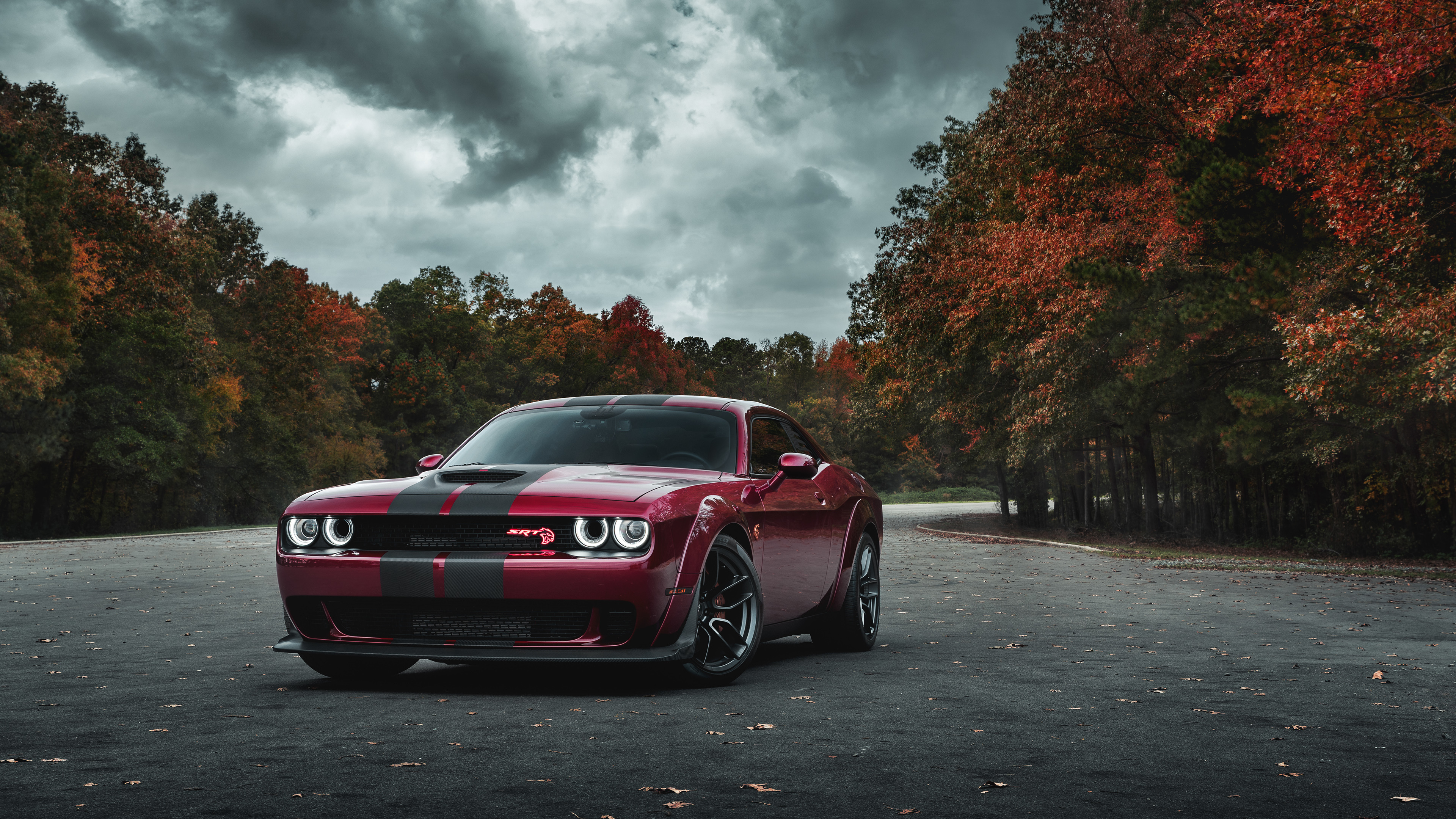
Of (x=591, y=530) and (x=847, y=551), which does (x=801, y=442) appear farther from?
(x=591, y=530)

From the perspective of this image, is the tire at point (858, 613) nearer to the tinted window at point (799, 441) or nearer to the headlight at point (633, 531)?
the tinted window at point (799, 441)

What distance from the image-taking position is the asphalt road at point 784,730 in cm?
377

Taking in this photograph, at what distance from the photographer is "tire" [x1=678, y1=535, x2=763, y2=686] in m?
6.14

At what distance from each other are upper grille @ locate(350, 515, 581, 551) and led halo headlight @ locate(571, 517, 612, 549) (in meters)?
0.03

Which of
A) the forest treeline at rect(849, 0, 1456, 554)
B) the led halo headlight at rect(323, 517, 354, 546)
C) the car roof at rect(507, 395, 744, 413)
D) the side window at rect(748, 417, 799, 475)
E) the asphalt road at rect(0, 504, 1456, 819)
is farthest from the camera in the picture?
the forest treeline at rect(849, 0, 1456, 554)

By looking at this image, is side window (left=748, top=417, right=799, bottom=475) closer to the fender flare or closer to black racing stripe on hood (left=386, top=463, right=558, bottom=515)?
the fender flare

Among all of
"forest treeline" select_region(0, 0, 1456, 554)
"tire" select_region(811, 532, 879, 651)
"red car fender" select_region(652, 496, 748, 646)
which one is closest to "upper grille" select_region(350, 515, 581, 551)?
"red car fender" select_region(652, 496, 748, 646)

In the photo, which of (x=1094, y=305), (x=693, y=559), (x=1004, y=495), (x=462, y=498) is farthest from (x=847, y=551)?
(x=1004, y=495)

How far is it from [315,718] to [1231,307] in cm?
1950

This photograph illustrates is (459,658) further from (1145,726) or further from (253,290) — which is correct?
(253,290)

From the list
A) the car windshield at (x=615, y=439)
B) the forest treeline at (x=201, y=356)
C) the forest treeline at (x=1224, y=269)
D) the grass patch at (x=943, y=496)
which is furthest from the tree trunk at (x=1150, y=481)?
the grass patch at (x=943, y=496)

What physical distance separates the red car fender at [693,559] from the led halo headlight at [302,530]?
1751mm

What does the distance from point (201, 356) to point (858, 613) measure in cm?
4166

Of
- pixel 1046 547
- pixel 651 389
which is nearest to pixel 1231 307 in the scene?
pixel 1046 547
